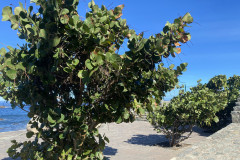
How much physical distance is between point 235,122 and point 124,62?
1039 cm

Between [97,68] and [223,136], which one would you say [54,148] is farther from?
[223,136]

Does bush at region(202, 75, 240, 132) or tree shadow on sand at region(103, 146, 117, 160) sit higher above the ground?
bush at region(202, 75, 240, 132)

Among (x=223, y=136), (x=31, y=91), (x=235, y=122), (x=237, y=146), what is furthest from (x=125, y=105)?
(x=235, y=122)

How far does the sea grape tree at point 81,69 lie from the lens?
2716 millimetres

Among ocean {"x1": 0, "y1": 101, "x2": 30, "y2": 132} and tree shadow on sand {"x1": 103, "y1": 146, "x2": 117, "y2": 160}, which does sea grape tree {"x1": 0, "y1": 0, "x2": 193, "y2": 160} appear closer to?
ocean {"x1": 0, "y1": 101, "x2": 30, "y2": 132}

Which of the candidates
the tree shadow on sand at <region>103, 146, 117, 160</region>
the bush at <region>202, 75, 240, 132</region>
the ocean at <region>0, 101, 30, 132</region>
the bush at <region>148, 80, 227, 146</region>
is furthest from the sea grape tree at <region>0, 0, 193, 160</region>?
the bush at <region>202, 75, 240, 132</region>

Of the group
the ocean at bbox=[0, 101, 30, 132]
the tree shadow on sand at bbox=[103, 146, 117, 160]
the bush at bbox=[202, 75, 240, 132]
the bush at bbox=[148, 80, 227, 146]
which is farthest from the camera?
the ocean at bbox=[0, 101, 30, 132]

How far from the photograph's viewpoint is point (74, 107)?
3.33 meters

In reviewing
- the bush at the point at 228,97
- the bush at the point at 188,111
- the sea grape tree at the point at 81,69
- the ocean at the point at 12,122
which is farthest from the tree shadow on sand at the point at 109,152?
the bush at the point at 228,97

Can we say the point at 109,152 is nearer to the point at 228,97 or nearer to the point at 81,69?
the point at 81,69

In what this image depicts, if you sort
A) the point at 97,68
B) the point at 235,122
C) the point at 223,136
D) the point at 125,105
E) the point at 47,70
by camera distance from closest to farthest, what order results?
the point at 97,68, the point at 47,70, the point at 125,105, the point at 223,136, the point at 235,122

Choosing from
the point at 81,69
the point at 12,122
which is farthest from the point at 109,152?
the point at 12,122

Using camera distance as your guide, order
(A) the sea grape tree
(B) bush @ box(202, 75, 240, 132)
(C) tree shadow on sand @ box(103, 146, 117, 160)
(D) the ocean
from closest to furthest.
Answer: (A) the sea grape tree, (C) tree shadow on sand @ box(103, 146, 117, 160), (B) bush @ box(202, 75, 240, 132), (D) the ocean

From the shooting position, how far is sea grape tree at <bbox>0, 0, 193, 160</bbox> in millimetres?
2716
